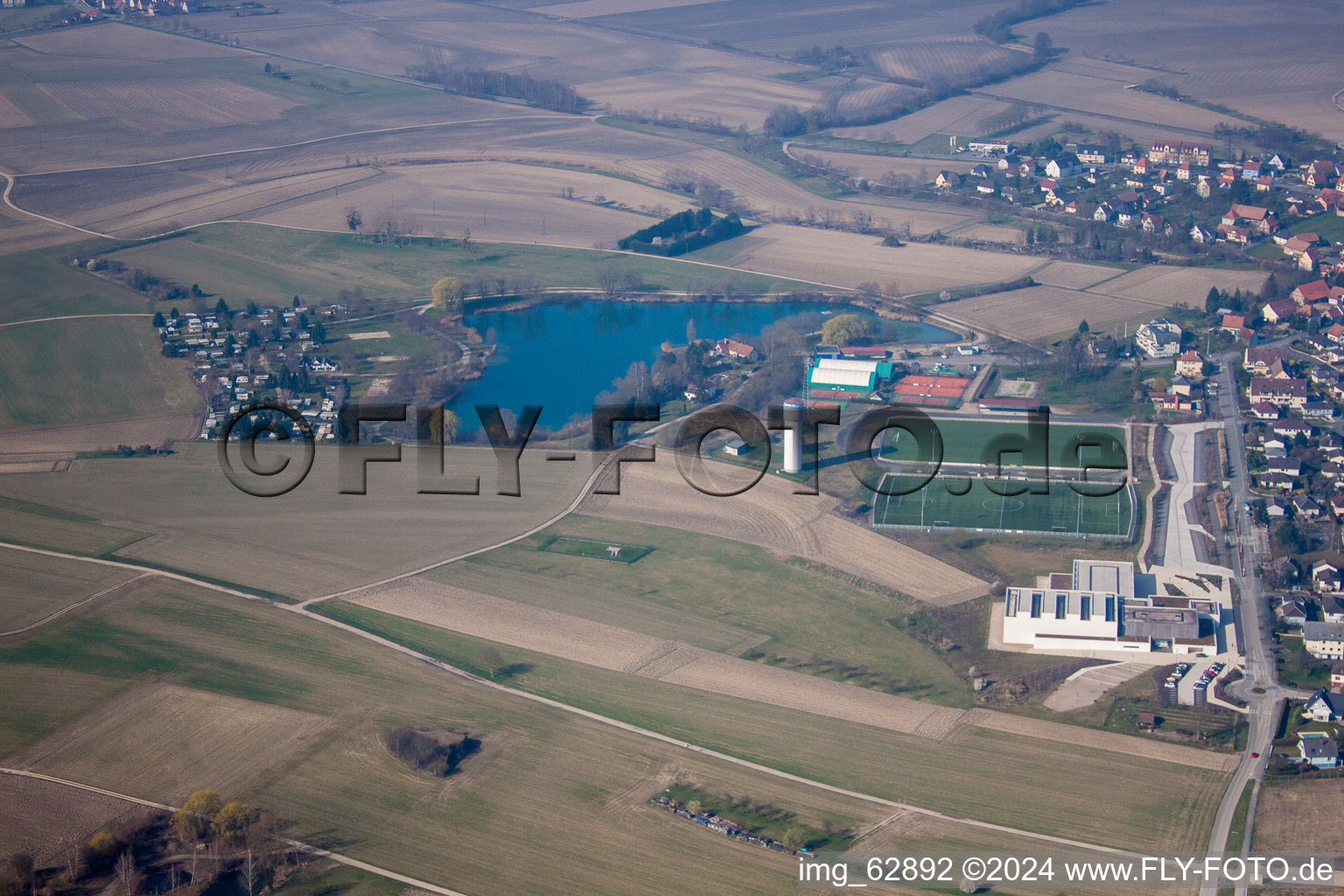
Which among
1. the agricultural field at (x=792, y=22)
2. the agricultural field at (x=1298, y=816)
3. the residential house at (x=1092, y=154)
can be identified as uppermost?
the agricultural field at (x=792, y=22)

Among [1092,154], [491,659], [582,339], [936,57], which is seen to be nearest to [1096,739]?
[491,659]

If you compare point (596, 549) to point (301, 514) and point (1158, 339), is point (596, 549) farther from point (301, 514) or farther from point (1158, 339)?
point (1158, 339)

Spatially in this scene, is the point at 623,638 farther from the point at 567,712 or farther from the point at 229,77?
the point at 229,77

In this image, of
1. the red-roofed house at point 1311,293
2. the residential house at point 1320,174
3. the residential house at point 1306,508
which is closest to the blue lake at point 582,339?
the red-roofed house at point 1311,293

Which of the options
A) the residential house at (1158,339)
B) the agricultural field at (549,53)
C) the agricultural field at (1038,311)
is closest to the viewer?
the residential house at (1158,339)

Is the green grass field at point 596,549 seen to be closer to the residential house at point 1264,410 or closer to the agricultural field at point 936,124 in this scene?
the residential house at point 1264,410

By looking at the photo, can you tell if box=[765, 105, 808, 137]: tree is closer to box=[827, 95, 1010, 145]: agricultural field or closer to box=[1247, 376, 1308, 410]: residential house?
box=[827, 95, 1010, 145]: agricultural field

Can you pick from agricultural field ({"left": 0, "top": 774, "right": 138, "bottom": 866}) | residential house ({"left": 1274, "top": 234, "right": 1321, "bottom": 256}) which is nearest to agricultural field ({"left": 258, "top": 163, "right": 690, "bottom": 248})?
residential house ({"left": 1274, "top": 234, "right": 1321, "bottom": 256})
